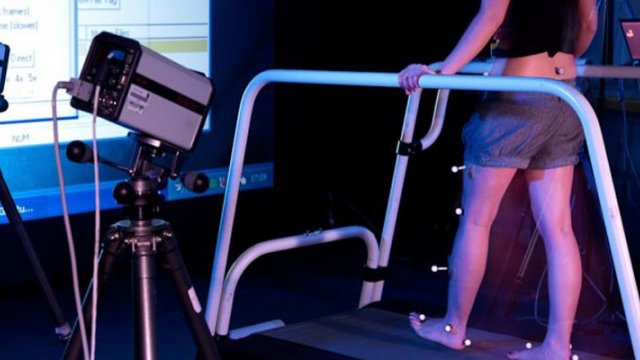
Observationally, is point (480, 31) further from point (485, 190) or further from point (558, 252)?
point (558, 252)

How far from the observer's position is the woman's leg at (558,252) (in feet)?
10.4

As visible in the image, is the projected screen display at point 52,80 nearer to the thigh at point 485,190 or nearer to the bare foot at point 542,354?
the thigh at point 485,190

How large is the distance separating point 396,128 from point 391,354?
3.09 meters

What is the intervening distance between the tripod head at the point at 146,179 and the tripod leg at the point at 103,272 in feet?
0.19

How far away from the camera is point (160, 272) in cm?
558

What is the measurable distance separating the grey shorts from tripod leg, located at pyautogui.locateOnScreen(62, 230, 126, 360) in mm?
1263

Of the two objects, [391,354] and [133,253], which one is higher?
[133,253]

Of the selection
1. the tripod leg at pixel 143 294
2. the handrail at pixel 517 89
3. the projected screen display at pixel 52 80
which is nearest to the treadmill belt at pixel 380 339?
the handrail at pixel 517 89

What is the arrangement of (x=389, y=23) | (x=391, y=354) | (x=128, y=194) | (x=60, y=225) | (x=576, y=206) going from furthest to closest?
1. (x=389, y=23)
2. (x=60, y=225)
3. (x=576, y=206)
4. (x=391, y=354)
5. (x=128, y=194)

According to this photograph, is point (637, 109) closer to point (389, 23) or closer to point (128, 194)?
point (389, 23)

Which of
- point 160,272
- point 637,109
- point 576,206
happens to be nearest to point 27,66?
point 160,272

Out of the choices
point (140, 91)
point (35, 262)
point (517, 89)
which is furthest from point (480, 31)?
point (35, 262)

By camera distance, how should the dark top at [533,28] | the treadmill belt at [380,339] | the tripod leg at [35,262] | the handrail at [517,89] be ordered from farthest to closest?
the tripod leg at [35,262], the treadmill belt at [380,339], the dark top at [533,28], the handrail at [517,89]

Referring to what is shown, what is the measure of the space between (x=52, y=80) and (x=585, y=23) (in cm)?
232
